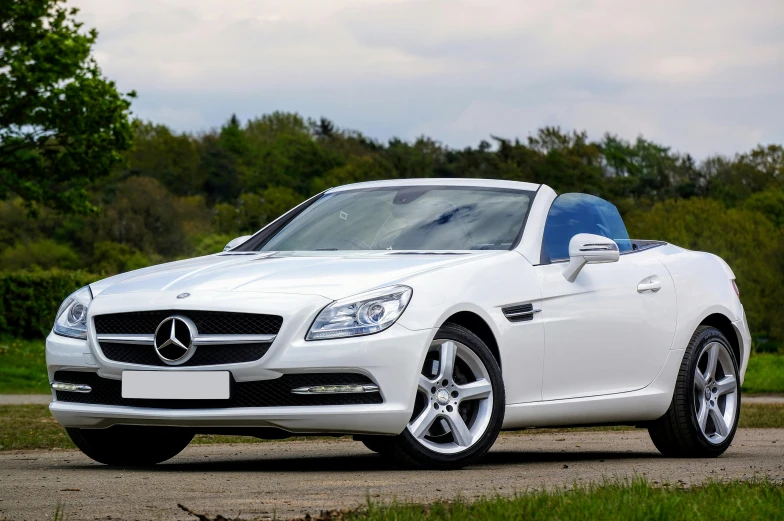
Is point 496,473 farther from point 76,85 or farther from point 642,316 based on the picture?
point 76,85

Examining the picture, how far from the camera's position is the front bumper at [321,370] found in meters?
6.77

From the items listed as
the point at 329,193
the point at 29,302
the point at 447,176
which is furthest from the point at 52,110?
the point at 447,176

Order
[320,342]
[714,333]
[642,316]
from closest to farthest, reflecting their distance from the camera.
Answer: [320,342] → [642,316] → [714,333]

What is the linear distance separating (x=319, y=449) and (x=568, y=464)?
251 cm

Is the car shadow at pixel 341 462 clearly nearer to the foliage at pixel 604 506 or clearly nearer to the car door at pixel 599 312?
the car door at pixel 599 312

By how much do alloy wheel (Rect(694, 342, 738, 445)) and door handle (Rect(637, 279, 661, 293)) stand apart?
2.12 feet

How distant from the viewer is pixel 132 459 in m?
8.09

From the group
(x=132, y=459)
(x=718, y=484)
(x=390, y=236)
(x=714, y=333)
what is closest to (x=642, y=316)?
(x=714, y=333)

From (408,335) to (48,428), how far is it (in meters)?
7.18

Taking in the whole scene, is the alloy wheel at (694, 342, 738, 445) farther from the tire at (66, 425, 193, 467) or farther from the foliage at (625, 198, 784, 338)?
the foliage at (625, 198, 784, 338)

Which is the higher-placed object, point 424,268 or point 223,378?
point 424,268

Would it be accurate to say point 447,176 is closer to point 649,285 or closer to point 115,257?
point 115,257

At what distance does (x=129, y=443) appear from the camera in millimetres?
8039

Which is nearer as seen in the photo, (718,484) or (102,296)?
(718,484)
